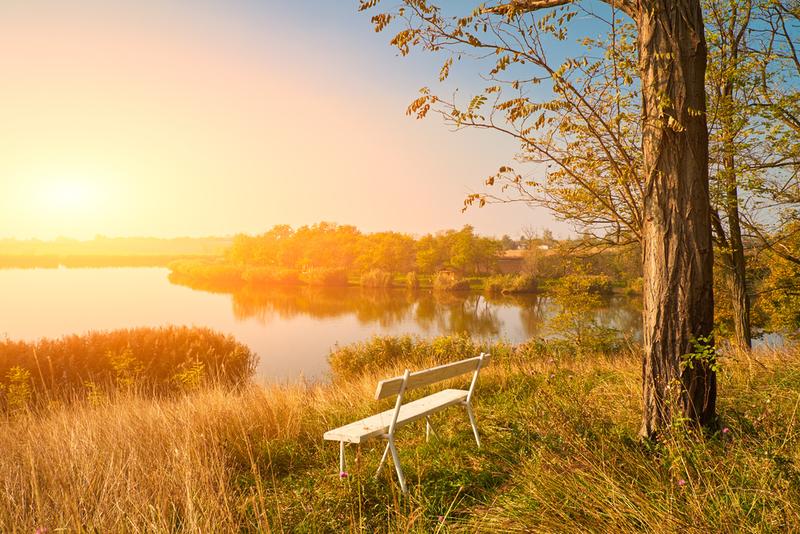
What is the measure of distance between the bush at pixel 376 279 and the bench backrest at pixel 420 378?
167ft

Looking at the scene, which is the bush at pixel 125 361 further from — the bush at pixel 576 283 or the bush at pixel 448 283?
the bush at pixel 448 283

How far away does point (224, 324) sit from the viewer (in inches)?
1266

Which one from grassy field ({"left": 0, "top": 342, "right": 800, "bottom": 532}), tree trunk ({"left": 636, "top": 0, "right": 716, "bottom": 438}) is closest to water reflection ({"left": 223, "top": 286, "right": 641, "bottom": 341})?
grassy field ({"left": 0, "top": 342, "right": 800, "bottom": 532})

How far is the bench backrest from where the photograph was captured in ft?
11.6

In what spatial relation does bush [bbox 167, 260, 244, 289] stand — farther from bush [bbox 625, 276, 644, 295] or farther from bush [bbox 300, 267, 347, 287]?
bush [bbox 625, 276, 644, 295]

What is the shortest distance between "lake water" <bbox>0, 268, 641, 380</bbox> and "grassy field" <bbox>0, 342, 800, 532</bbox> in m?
12.7

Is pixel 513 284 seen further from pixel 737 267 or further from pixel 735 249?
pixel 735 249

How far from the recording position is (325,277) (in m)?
60.0

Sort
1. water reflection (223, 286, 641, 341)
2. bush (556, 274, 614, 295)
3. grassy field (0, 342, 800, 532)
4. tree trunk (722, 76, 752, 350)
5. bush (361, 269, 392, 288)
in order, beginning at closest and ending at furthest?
grassy field (0, 342, 800, 532)
tree trunk (722, 76, 752, 350)
bush (556, 274, 614, 295)
water reflection (223, 286, 641, 341)
bush (361, 269, 392, 288)

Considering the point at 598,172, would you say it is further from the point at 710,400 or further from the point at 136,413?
the point at 136,413

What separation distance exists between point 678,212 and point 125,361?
11.7 m

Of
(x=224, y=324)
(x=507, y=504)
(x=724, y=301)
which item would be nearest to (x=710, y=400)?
(x=507, y=504)

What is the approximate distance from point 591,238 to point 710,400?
242 inches

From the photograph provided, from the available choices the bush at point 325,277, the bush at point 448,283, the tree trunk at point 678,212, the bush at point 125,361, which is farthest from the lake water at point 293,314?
the tree trunk at point 678,212
